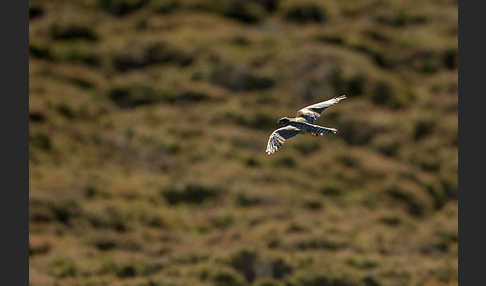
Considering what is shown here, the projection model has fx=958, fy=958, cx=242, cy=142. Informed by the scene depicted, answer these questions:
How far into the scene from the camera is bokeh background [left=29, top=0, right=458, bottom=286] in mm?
31031

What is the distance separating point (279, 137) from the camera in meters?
15.3

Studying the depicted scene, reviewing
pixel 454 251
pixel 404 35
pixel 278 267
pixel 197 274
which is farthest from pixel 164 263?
pixel 404 35

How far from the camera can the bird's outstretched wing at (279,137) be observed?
1457cm

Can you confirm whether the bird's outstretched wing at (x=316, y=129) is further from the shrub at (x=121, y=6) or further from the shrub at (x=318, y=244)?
the shrub at (x=121, y=6)

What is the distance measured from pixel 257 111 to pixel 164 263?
1250 cm

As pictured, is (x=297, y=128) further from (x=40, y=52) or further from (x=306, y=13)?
(x=306, y=13)

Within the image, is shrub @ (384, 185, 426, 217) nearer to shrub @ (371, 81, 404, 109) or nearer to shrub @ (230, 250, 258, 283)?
shrub @ (371, 81, 404, 109)

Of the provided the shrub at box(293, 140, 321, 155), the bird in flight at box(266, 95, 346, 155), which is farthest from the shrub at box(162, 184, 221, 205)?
the bird in flight at box(266, 95, 346, 155)

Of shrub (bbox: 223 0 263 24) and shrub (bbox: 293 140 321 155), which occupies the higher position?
shrub (bbox: 223 0 263 24)

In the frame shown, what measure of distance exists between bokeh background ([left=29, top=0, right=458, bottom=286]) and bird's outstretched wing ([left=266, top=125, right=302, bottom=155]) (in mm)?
13681

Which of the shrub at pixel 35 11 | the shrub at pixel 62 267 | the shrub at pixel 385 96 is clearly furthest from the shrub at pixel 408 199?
the shrub at pixel 35 11

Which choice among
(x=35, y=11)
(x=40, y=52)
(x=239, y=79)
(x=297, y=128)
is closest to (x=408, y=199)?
(x=239, y=79)

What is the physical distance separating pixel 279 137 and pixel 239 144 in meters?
23.7

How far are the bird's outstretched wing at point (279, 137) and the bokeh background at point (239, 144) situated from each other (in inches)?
539
